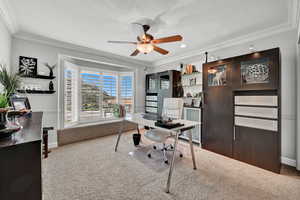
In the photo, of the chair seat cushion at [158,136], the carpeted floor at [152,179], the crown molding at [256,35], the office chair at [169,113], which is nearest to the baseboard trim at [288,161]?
the carpeted floor at [152,179]

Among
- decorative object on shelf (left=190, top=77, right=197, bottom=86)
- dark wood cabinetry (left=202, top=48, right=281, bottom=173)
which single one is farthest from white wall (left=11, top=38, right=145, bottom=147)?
dark wood cabinetry (left=202, top=48, right=281, bottom=173)

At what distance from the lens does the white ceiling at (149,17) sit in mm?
1835

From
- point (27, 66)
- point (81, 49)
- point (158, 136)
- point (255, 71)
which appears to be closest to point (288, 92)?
point (255, 71)

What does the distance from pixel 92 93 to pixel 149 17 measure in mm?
3007

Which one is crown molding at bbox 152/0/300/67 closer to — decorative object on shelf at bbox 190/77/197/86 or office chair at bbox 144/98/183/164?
decorative object on shelf at bbox 190/77/197/86

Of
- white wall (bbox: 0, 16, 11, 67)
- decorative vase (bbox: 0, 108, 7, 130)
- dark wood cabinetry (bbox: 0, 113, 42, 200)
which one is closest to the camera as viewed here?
dark wood cabinetry (bbox: 0, 113, 42, 200)

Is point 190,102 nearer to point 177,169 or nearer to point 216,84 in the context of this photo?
point 216,84

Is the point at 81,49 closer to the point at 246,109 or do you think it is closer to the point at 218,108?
the point at 218,108

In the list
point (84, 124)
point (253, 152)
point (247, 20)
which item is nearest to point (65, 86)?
point (84, 124)

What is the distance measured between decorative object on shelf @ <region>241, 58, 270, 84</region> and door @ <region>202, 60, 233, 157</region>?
0.85 feet

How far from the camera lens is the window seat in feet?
11.0

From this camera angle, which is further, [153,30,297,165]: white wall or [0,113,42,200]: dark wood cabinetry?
[153,30,297,165]: white wall

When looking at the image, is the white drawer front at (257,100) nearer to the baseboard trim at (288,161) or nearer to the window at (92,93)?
the baseboard trim at (288,161)

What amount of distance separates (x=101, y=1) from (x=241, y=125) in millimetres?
3195
